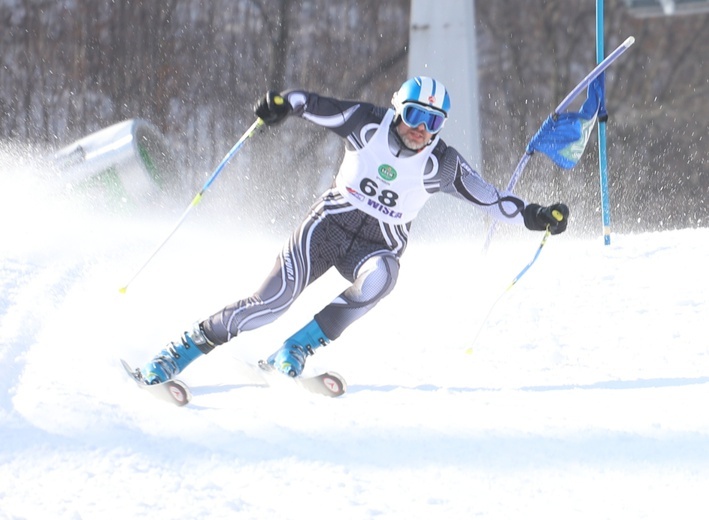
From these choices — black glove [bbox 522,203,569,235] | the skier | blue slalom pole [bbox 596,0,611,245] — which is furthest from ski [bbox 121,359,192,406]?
blue slalom pole [bbox 596,0,611,245]

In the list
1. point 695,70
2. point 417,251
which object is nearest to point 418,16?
point 417,251

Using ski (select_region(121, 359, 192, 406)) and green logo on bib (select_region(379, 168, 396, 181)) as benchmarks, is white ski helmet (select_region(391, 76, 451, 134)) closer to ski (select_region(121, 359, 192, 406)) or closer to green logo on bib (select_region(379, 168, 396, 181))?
green logo on bib (select_region(379, 168, 396, 181))

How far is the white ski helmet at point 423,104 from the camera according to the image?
14.4 ft

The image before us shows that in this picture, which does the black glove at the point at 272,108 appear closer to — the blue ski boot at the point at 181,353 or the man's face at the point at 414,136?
the man's face at the point at 414,136

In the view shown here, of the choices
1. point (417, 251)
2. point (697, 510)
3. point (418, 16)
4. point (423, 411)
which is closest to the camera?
point (697, 510)

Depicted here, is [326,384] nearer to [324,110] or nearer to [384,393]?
[384,393]

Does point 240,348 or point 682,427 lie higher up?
point 682,427

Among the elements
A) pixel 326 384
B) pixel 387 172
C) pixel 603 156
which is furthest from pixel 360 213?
pixel 603 156

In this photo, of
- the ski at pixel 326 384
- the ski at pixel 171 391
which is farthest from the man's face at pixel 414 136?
the ski at pixel 171 391

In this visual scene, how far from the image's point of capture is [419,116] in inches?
173

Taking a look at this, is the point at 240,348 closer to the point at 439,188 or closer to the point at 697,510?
the point at 439,188

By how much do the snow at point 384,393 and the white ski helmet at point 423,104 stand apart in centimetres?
113

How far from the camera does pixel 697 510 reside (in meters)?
3.01

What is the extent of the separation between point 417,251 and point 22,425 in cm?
414
